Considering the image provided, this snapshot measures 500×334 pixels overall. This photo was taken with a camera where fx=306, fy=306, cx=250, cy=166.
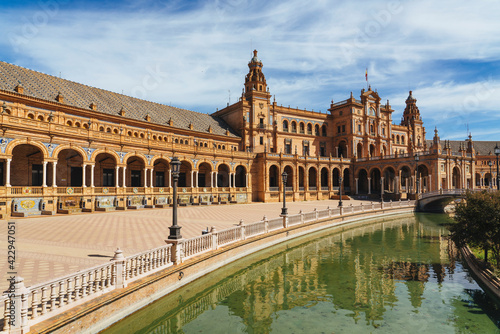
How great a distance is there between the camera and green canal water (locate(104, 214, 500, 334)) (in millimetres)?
8430

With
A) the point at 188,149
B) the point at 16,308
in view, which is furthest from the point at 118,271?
the point at 188,149

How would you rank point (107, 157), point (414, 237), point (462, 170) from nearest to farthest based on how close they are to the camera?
point (414, 237) < point (107, 157) < point (462, 170)

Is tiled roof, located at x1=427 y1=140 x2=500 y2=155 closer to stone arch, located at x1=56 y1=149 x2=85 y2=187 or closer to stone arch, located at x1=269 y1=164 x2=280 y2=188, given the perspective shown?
stone arch, located at x1=269 y1=164 x2=280 y2=188

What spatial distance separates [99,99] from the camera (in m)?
36.4

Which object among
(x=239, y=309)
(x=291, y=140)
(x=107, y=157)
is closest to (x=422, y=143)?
(x=291, y=140)

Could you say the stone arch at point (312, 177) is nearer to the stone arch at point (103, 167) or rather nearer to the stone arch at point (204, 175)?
the stone arch at point (204, 175)

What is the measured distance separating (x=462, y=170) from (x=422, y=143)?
31.7 metres

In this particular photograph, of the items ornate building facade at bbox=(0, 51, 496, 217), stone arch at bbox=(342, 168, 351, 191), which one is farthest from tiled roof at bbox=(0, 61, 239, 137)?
stone arch at bbox=(342, 168, 351, 191)

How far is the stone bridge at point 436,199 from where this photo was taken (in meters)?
41.0

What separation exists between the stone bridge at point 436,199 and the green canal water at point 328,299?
92.1 feet

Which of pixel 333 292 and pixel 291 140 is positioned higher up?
pixel 291 140

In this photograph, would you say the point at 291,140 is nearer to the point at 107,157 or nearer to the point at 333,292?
the point at 107,157

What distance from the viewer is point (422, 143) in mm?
77875

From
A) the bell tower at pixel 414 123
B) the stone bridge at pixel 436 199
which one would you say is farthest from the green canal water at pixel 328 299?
the bell tower at pixel 414 123
